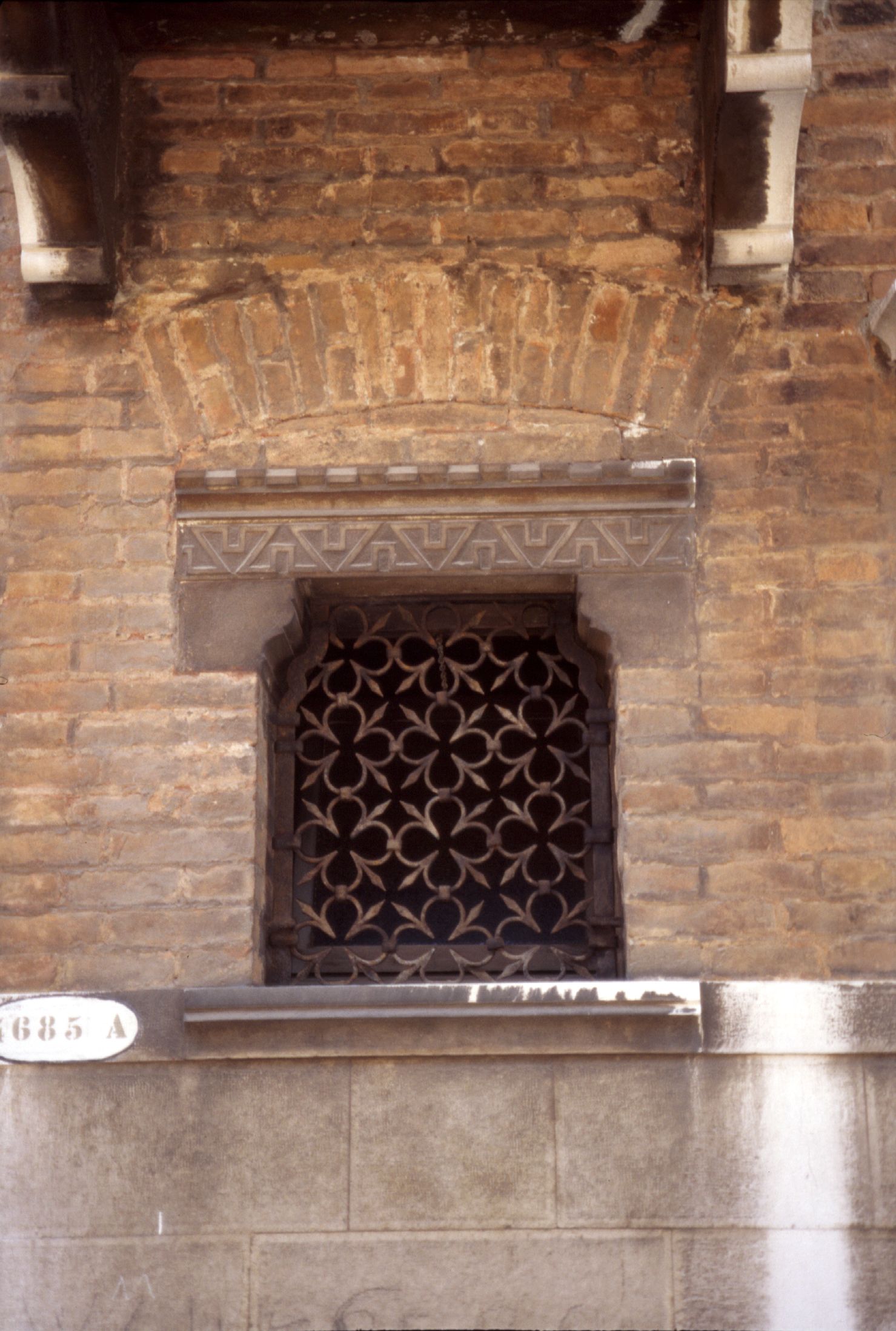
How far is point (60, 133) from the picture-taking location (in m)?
4.64

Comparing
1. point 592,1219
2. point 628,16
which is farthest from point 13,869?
point 628,16

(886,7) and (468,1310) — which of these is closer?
(468,1310)

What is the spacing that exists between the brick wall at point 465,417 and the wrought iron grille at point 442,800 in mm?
215

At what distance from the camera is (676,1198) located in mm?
4047

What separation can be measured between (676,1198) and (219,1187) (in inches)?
43.0

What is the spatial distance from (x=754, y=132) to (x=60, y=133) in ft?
6.17

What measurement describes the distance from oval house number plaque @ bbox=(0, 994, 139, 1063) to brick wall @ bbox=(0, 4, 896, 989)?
0.08m

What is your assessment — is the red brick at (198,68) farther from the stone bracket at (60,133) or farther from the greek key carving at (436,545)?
the greek key carving at (436,545)

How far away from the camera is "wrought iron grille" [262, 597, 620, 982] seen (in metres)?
4.50

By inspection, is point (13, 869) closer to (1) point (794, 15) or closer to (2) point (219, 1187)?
(2) point (219, 1187)

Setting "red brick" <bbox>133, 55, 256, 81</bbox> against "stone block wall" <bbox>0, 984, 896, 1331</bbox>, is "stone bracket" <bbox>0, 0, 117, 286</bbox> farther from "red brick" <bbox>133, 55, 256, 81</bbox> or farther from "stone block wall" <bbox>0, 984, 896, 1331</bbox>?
"stone block wall" <bbox>0, 984, 896, 1331</bbox>

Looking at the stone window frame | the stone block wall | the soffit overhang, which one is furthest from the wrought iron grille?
the soffit overhang

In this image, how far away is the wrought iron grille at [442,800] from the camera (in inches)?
177

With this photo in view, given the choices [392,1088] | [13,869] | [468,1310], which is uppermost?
[13,869]
